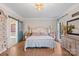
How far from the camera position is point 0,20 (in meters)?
2.53

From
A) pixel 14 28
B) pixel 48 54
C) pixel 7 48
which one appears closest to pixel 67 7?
pixel 48 54

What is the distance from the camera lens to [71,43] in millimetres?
2648

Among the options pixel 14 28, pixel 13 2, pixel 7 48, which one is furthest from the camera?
pixel 14 28

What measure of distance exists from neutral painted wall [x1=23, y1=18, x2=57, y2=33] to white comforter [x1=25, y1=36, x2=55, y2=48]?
0.27 meters

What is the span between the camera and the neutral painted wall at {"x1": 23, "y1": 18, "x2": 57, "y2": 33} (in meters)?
2.70

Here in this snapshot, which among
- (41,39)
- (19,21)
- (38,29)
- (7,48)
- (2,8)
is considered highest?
(2,8)

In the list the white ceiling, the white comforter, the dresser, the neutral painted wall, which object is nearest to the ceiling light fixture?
the white ceiling

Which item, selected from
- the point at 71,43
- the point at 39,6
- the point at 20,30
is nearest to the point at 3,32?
the point at 20,30

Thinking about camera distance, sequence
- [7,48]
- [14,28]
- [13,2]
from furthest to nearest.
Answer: [14,28] < [7,48] < [13,2]

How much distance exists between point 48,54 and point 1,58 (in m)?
1.04

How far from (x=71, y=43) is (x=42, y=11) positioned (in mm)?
1037

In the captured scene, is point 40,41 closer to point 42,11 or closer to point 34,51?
point 34,51

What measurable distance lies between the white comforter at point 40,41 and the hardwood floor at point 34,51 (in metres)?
0.11

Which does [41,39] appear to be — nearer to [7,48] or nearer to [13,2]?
[7,48]
